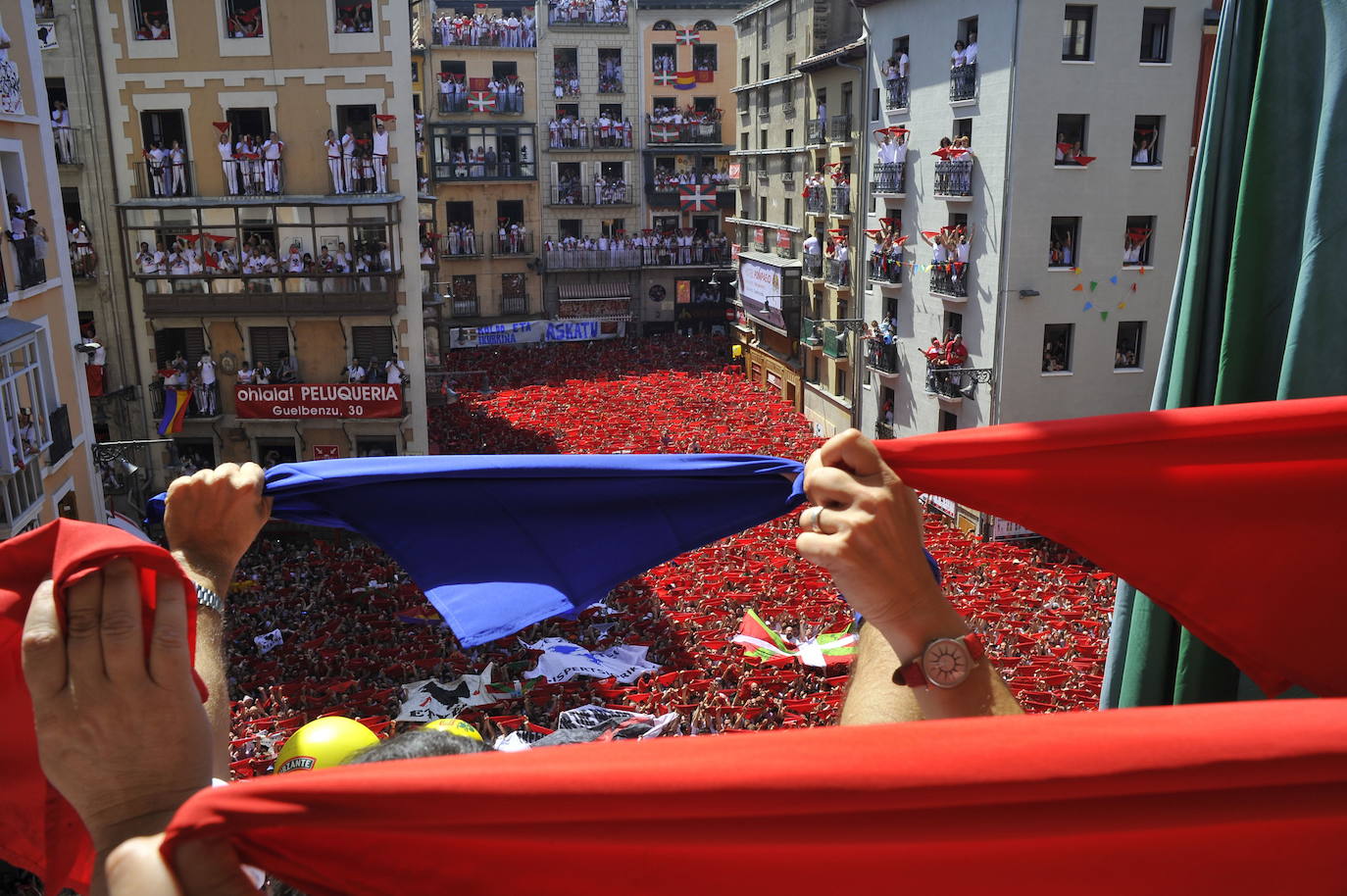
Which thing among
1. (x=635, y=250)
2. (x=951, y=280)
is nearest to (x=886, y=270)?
(x=951, y=280)

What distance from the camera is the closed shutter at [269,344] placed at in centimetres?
2906

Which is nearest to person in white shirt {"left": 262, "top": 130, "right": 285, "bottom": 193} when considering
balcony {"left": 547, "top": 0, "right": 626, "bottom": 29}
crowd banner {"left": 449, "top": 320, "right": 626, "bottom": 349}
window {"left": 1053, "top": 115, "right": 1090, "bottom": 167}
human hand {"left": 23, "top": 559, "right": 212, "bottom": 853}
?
window {"left": 1053, "top": 115, "right": 1090, "bottom": 167}

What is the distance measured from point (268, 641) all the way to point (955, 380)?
737 inches

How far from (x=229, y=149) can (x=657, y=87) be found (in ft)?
104

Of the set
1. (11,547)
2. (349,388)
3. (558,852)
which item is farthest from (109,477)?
(558,852)

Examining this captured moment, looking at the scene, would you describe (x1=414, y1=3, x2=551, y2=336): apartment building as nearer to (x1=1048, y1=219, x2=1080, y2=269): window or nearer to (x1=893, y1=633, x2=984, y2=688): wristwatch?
(x1=1048, y1=219, x2=1080, y2=269): window

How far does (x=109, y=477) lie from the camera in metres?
26.3

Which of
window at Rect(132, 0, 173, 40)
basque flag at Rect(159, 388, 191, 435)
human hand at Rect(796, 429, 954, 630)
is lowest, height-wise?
basque flag at Rect(159, 388, 191, 435)

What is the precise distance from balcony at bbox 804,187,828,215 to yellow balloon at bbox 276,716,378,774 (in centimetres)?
3131

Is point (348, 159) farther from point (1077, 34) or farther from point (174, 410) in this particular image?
point (1077, 34)

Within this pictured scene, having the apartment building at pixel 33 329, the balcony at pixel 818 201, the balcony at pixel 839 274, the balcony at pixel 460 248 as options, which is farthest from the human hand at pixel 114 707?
the balcony at pixel 460 248

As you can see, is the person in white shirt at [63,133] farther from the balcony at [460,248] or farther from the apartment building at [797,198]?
the balcony at [460,248]

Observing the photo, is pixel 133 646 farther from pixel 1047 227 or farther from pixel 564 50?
pixel 564 50

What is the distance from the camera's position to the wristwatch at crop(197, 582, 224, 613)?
366 cm
